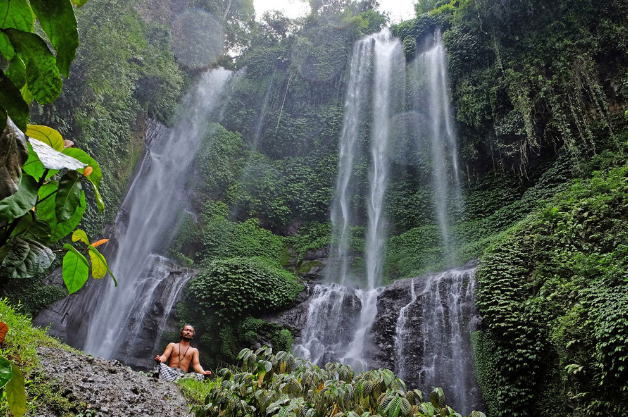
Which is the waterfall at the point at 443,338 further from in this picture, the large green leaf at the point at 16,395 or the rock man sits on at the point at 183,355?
the large green leaf at the point at 16,395

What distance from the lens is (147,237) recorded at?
1334 cm

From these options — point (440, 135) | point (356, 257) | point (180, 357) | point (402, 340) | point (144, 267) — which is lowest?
point (180, 357)

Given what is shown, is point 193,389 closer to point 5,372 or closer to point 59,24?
point 5,372

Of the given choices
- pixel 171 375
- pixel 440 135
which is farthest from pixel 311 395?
pixel 440 135

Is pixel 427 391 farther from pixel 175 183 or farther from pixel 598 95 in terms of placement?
pixel 175 183

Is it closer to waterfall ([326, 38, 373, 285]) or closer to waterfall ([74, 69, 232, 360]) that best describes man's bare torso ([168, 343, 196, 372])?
waterfall ([74, 69, 232, 360])

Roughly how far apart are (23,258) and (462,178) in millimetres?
15163

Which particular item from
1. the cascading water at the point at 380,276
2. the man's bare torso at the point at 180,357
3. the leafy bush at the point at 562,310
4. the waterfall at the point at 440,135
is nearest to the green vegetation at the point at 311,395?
the man's bare torso at the point at 180,357

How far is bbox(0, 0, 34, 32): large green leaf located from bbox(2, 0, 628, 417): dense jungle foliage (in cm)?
273

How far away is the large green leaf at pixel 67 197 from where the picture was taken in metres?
0.72

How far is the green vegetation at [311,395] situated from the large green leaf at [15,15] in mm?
2032

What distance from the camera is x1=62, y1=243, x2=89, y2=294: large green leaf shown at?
36.1 inches

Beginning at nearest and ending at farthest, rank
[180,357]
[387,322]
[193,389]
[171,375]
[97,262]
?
[97,262], [193,389], [171,375], [180,357], [387,322]

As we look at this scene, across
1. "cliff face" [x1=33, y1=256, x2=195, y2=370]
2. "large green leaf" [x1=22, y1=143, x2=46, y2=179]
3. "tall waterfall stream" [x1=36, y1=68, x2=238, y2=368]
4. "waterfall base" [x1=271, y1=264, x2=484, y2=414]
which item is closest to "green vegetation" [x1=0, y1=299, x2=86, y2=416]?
"large green leaf" [x1=22, y1=143, x2=46, y2=179]
